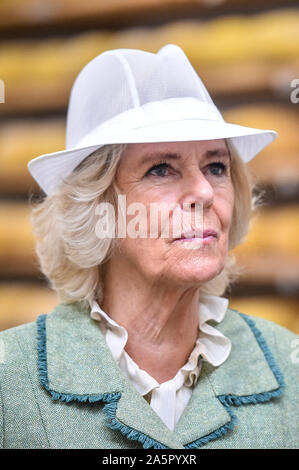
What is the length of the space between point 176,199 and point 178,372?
472 mm

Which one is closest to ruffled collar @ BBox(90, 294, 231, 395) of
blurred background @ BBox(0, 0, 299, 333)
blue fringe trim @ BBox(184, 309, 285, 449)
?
blue fringe trim @ BBox(184, 309, 285, 449)

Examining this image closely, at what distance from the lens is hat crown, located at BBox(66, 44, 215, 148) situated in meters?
1.46

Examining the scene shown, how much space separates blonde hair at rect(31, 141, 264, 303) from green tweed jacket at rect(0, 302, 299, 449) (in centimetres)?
8

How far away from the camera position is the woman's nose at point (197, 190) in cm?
138

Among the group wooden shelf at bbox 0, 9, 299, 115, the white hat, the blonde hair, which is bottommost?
the blonde hair

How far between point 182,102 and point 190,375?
0.72 meters

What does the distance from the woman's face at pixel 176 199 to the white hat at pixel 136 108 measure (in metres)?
0.06

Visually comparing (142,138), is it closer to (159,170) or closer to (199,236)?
(159,170)

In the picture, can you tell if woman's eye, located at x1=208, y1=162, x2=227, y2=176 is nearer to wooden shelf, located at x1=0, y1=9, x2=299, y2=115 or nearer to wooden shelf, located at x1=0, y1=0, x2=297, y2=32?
wooden shelf, located at x1=0, y1=9, x2=299, y2=115

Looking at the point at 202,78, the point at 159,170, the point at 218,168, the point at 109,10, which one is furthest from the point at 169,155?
the point at 109,10

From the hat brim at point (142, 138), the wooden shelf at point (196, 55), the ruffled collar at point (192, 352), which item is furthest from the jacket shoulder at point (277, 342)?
the wooden shelf at point (196, 55)

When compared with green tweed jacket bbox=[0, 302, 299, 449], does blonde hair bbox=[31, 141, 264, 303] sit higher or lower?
higher

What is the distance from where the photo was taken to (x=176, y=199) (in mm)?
1403

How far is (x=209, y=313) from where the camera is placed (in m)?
1.66
